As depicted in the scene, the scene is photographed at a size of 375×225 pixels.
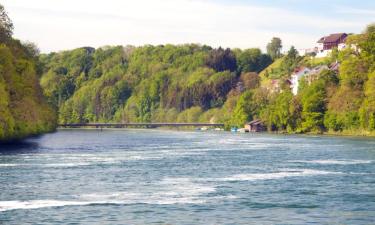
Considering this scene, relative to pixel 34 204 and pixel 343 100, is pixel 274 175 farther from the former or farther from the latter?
pixel 343 100

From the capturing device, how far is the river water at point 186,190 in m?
42.8

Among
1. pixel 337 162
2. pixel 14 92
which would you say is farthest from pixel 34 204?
pixel 14 92

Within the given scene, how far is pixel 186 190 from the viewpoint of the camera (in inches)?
2135

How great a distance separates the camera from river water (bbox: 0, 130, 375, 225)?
42844mm

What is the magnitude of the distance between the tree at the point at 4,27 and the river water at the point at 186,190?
153ft

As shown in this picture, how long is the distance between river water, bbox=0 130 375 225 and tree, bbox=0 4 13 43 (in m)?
46.6

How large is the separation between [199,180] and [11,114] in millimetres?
57592

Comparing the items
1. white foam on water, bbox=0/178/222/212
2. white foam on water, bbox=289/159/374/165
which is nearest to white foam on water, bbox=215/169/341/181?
white foam on water, bbox=0/178/222/212

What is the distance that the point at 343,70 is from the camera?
171750 mm

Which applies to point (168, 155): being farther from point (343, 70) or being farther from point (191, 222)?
point (343, 70)

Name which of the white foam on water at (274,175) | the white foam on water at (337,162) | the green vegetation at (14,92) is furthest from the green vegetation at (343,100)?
the white foam on water at (274,175)

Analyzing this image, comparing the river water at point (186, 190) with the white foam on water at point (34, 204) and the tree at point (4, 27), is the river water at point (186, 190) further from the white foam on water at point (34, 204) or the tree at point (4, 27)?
the tree at point (4, 27)

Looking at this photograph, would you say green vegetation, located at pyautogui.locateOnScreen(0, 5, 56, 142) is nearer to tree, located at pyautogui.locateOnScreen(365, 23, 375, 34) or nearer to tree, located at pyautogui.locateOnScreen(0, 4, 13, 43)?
tree, located at pyautogui.locateOnScreen(0, 4, 13, 43)

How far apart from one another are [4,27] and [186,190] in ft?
279
